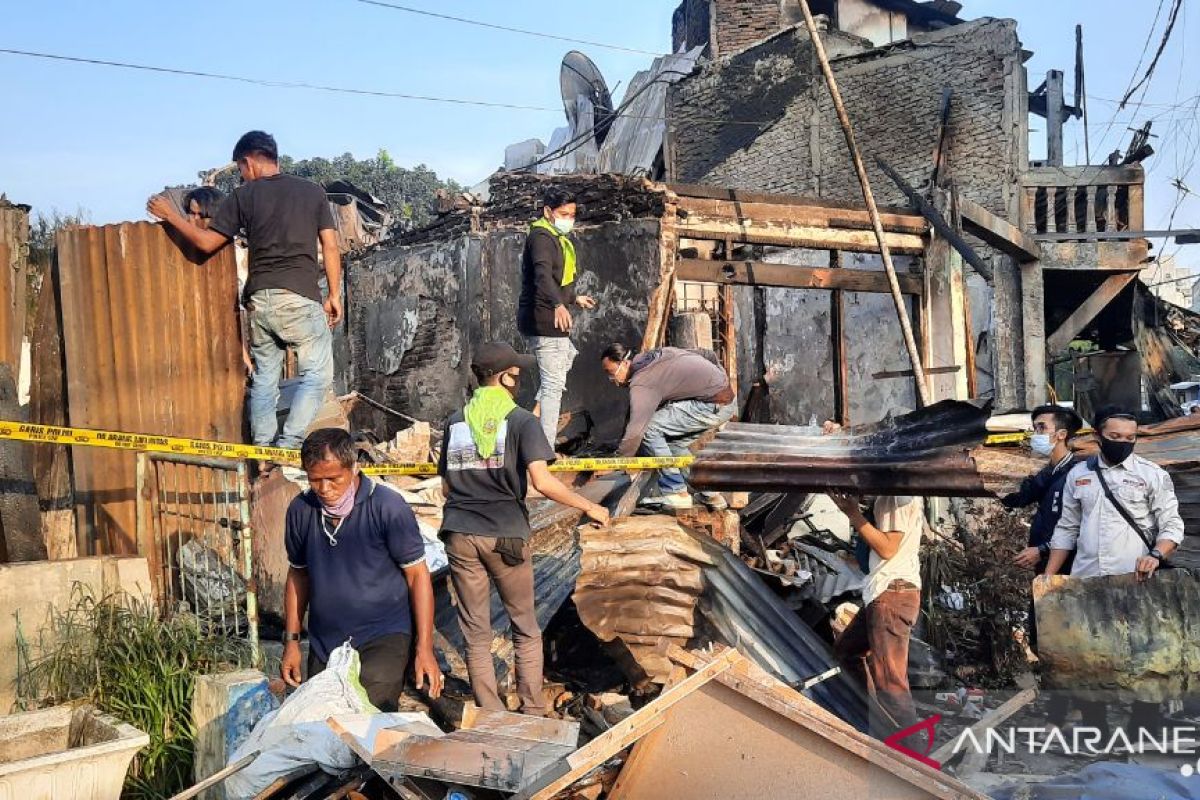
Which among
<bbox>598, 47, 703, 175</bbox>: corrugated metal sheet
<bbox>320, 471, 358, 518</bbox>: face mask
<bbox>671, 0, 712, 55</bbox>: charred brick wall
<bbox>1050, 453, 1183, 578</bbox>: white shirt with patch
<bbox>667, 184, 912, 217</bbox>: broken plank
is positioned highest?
<bbox>671, 0, 712, 55</bbox>: charred brick wall

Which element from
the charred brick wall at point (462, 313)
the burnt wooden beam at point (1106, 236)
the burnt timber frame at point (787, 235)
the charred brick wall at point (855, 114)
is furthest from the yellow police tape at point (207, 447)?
the charred brick wall at point (855, 114)

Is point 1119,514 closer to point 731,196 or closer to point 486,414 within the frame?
point 486,414

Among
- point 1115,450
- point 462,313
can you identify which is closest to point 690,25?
point 462,313

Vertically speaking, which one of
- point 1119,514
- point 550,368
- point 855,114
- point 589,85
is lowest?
point 1119,514

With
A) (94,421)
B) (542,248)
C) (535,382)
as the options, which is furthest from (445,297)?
(94,421)

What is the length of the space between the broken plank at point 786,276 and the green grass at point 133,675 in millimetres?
7047

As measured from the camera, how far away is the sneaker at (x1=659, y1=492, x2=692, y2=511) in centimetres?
590

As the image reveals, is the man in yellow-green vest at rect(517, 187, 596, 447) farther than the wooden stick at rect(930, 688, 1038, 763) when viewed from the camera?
Yes

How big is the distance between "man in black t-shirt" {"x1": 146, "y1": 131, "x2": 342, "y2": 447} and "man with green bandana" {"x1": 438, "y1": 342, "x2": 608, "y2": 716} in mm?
1438

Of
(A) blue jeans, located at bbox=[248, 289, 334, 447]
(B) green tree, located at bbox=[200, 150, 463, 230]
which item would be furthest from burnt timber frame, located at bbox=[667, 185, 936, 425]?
(B) green tree, located at bbox=[200, 150, 463, 230]

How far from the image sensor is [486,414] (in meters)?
4.51

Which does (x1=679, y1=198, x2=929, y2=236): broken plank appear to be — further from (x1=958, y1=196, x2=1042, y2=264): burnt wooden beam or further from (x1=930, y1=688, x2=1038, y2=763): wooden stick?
(x1=930, y1=688, x2=1038, y2=763): wooden stick

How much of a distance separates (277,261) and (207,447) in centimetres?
112

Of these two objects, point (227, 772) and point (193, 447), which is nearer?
point (227, 772)
